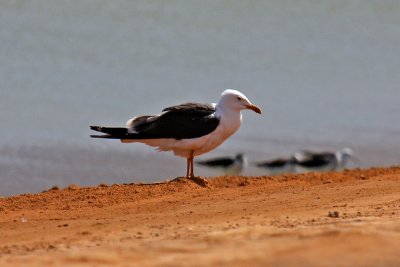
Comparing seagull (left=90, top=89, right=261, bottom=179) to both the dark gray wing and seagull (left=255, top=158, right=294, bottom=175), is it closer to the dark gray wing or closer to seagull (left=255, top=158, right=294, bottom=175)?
the dark gray wing

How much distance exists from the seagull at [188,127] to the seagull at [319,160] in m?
3.15

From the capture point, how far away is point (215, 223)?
950cm

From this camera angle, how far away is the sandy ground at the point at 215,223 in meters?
7.65

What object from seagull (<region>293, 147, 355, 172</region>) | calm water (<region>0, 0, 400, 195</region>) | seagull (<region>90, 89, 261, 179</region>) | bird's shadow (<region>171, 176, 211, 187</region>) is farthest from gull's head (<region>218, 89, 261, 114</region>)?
seagull (<region>293, 147, 355, 172</region>)

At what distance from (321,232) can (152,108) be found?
10272 mm

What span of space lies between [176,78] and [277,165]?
15.5 ft

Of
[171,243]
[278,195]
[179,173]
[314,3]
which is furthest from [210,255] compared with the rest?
[314,3]

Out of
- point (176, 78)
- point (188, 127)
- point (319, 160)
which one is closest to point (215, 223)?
point (188, 127)

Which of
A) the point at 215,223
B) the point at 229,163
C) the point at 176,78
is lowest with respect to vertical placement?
the point at 215,223

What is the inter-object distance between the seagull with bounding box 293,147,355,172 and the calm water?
0.57 m

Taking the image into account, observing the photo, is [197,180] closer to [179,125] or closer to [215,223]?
[179,125]

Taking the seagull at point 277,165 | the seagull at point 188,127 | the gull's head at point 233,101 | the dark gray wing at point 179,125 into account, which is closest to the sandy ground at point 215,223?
the seagull at point 188,127

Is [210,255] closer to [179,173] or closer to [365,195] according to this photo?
[365,195]

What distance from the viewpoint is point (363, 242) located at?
306 inches
